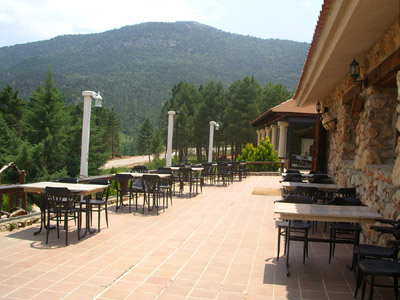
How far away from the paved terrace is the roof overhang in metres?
2.73

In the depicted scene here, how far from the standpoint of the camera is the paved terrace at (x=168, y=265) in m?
3.45

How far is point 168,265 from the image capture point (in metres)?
4.21

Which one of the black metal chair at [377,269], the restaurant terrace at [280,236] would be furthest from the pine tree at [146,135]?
the black metal chair at [377,269]

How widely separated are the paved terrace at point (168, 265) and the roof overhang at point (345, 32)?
107 inches

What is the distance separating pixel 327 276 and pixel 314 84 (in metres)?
4.81

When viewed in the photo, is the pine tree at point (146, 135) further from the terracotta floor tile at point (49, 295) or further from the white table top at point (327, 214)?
the terracotta floor tile at point (49, 295)

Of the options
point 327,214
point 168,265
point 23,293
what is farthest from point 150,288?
point 327,214

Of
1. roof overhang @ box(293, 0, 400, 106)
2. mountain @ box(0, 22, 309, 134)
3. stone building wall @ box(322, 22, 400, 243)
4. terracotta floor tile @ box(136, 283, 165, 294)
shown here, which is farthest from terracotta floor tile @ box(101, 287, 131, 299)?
mountain @ box(0, 22, 309, 134)

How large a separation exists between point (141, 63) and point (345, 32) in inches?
3569

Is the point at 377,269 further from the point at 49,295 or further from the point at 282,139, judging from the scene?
the point at 282,139

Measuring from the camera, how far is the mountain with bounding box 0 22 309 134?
7231 cm

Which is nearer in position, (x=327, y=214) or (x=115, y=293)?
(x=115, y=293)

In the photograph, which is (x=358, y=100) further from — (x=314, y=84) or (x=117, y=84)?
(x=117, y=84)

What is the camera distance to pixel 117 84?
77250 millimetres
